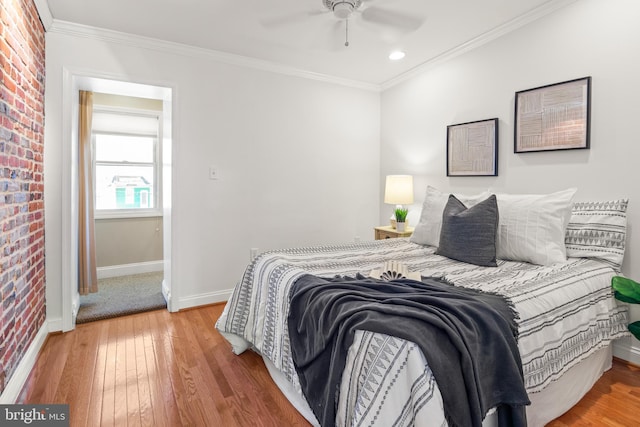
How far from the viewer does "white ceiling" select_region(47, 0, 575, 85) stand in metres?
2.39

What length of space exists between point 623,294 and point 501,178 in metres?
1.29

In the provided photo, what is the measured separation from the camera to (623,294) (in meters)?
1.76

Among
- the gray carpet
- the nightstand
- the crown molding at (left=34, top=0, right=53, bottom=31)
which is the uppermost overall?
the crown molding at (left=34, top=0, right=53, bottom=31)

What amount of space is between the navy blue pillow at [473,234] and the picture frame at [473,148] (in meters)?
0.79

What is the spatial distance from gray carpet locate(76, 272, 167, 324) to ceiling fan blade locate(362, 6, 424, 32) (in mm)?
3182

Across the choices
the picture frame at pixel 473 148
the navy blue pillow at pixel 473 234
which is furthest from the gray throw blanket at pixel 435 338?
the picture frame at pixel 473 148

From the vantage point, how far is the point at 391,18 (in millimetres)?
2574

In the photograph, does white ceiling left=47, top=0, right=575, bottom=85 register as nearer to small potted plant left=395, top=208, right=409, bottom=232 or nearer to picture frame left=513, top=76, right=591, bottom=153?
picture frame left=513, top=76, right=591, bottom=153

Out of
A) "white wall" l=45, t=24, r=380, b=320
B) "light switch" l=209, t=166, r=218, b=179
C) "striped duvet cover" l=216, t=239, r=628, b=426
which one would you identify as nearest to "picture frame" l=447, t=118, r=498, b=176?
"striped duvet cover" l=216, t=239, r=628, b=426

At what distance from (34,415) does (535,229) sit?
290cm

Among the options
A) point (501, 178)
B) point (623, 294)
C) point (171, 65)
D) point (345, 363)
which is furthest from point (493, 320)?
point (171, 65)

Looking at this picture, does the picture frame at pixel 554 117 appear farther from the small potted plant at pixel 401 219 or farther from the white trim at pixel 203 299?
the white trim at pixel 203 299

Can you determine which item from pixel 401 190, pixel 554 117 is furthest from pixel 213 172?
pixel 554 117

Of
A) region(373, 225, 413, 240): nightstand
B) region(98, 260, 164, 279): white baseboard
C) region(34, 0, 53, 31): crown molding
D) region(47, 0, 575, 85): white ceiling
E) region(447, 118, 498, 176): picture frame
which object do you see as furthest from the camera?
region(98, 260, 164, 279): white baseboard
